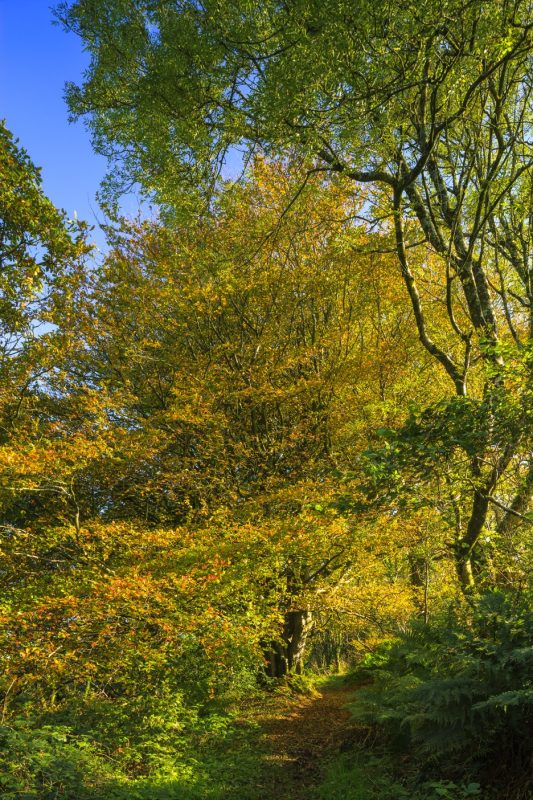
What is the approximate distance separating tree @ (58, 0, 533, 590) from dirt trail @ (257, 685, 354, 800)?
3.22 meters

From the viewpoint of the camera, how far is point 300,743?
786 centimetres

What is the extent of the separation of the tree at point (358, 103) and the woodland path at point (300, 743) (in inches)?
126

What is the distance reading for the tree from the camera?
4.98m

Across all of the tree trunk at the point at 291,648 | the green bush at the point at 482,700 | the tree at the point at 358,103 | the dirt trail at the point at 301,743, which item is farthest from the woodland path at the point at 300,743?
the tree at the point at 358,103

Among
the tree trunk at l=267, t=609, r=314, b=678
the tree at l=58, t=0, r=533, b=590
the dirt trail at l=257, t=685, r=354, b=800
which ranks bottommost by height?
the dirt trail at l=257, t=685, r=354, b=800

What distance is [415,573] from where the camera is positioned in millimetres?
14383

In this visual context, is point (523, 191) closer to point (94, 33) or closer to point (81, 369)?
point (94, 33)

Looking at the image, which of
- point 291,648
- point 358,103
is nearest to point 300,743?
point 291,648

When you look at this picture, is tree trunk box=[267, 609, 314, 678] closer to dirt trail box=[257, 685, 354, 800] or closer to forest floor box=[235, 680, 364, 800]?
forest floor box=[235, 680, 364, 800]

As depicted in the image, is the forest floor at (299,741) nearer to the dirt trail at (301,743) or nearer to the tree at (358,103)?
the dirt trail at (301,743)

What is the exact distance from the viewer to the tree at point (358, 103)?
498 cm

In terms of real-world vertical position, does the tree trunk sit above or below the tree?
below

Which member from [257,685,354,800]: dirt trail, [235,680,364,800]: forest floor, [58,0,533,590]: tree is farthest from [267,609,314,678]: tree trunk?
[58,0,533,590]: tree

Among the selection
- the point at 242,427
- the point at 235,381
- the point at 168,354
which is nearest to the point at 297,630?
the point at 242,427
